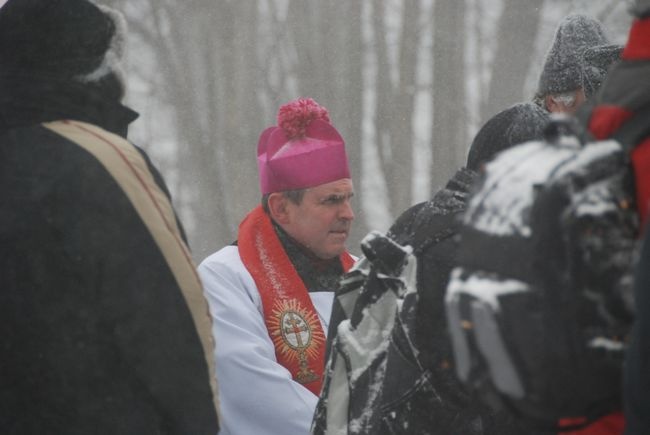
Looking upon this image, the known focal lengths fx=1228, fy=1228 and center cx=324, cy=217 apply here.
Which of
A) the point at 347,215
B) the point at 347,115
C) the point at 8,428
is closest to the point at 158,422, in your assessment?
the point at 8,428

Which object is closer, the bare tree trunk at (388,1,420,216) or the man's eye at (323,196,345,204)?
the man's eye at (323,196,345,204)

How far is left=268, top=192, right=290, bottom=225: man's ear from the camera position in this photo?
404 centimetres

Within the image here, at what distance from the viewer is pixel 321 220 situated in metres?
3.98

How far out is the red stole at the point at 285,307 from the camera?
3.67 m

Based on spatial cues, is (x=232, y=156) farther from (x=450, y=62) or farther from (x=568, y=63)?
(x=568, y=63)

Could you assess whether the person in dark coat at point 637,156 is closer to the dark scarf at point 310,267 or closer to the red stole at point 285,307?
the red stole at point 285,307

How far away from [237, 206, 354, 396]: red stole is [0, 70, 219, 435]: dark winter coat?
1.24m

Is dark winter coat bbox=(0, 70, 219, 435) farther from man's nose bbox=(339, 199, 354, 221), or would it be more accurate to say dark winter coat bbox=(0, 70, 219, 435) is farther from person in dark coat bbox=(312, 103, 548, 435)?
man's nose bbox=(339, 199, 354, 221)

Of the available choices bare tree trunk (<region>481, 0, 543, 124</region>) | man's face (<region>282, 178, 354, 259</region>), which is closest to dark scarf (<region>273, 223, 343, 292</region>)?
man's face (<region>282, 178, 354, 259</region>)

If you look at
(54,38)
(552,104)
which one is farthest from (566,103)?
(54,38)

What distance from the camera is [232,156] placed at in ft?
39.1

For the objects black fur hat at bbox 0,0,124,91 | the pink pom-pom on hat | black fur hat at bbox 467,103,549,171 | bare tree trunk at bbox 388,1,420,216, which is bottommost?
bare tree trunk at bbox 388,1,420,216

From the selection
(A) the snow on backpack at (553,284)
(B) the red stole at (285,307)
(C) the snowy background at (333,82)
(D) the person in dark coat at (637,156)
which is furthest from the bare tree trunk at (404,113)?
(A) the snow on backpack at (553,284)

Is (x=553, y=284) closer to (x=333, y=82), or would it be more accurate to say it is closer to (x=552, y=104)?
(x=552, y=104)
